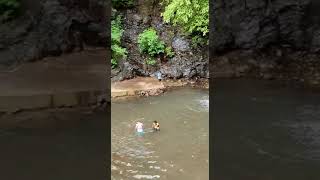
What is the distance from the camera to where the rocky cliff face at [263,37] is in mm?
16203

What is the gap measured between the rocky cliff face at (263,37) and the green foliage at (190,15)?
0.44 m

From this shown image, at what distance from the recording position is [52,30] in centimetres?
1590

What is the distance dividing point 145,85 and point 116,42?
223 cm

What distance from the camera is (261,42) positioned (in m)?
16.9

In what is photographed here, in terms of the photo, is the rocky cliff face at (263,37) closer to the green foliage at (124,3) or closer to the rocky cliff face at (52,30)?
the green foliage at (124,3)

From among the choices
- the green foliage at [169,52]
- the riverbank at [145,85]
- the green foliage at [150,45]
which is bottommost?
the riverbank at [145,85]

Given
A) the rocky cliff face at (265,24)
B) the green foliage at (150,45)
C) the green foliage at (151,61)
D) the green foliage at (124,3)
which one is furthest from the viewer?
the green foliage at (124,3)

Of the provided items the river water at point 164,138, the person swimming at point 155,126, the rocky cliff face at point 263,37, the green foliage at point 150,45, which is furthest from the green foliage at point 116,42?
the person swimming at point 155,126

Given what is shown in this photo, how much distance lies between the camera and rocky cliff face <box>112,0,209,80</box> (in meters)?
16.8

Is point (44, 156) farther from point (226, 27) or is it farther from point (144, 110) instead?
point (226, 27)

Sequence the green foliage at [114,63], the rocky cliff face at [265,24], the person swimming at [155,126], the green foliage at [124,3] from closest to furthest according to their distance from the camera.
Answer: the person swimming at [155,126] < the green foliage at [114,63] < the rocky cliff face at [265,24] < the green foliage at [124,3]

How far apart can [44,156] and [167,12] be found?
26.7ft

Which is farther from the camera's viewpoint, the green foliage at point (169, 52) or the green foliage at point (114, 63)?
the green foliage at point (169, 52)

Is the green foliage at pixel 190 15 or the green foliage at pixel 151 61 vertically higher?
the green foliage at pixel 190 15
